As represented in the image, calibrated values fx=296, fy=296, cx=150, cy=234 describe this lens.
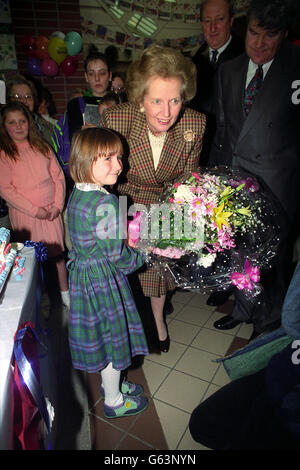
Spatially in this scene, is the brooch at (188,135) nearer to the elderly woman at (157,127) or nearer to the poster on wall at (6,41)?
the elderly woman at (157,127)

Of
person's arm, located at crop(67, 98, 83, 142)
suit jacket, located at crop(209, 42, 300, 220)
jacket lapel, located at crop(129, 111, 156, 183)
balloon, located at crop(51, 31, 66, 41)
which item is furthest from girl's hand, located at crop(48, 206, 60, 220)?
balloon, located at crop(51, 31, 66, 41)

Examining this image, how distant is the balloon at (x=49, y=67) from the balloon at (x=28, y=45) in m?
0.25

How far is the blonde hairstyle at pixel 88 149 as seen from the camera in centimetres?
157

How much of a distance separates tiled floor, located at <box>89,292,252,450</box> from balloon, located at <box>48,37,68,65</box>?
5.05 meters

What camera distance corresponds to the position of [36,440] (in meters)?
1.12

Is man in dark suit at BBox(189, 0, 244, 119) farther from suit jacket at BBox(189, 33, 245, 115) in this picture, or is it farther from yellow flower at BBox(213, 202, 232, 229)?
yellow flower at BBox(213, 202, 232, 229)

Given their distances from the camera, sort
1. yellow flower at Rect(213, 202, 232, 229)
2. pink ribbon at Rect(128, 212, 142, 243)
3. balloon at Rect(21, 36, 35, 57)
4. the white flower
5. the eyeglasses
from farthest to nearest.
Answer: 1. balloon at Rect(21, 36, 35, 57)
2. the eyeglasses
3. pink ribbon at Rect(128, 212, 142, 243)
4. the white flower
5. yellow flower at Rect(213, 202, 232, 229)

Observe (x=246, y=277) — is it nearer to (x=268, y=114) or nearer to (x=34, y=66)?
(x=268, y=114)

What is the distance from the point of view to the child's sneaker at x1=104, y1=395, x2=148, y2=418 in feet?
6.27

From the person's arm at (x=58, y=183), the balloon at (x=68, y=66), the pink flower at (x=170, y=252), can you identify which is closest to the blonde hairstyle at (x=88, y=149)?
the pink flower at (x=170, y=252)

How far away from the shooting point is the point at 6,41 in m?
5.27

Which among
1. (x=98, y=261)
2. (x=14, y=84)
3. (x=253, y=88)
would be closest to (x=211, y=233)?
(x=98, y=261)

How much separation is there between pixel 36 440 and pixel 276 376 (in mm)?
1070
